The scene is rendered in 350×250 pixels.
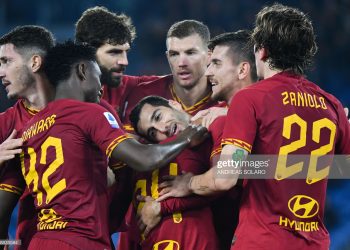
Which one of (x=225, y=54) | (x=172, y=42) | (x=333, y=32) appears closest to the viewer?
(x=225, y=54)

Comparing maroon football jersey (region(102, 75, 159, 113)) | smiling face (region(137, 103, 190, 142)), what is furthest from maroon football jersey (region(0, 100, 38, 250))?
maroon football jersey (region(102, 75, 159, 113))

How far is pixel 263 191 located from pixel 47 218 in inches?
45.9

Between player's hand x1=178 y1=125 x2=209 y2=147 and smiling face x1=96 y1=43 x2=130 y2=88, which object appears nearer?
player's hand x1=178 y1=125 x2=209 y2=147

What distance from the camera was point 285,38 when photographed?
3514 millimetres

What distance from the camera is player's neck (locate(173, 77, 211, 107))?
5.37m

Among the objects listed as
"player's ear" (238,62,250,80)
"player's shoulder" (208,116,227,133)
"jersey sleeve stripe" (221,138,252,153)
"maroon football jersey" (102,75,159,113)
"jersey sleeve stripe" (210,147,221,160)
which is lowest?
"jersey sleeve stripe" (210,147,221,160)

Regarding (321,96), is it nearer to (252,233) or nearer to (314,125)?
(314,125)

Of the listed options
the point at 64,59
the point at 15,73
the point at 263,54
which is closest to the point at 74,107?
the point at 64,59

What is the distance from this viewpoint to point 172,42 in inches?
219

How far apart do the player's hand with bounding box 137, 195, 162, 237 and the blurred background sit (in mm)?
5767

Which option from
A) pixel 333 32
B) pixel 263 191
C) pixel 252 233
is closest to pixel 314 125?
pixel 263 191

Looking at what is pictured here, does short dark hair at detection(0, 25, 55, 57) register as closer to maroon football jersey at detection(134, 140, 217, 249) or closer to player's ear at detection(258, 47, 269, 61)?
maroon football jersey at detection(134, 140, 217, 249)

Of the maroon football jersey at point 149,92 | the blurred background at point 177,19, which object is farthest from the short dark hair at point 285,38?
the blurred background at point 177,19

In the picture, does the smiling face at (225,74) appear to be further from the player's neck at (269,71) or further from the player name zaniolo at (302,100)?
the player name zaniolo at (302,100)
